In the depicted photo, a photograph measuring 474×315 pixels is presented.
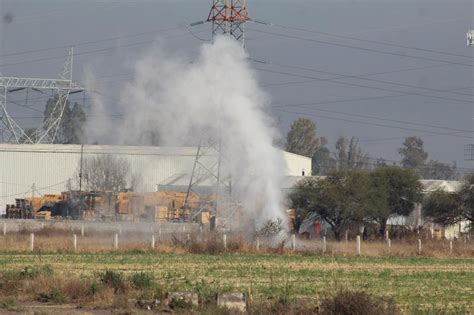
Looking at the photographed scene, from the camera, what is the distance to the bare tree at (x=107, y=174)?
94000 millimetres

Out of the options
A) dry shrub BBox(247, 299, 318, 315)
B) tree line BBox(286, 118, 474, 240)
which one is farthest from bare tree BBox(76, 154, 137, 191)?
dry shrub BBox(247, 299, 318, 315)

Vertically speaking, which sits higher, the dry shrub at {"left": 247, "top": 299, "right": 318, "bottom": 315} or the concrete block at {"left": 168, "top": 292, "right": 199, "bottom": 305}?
the concrete block at {"left": 168, "top": 292, "right": 199, "bottom": 305}

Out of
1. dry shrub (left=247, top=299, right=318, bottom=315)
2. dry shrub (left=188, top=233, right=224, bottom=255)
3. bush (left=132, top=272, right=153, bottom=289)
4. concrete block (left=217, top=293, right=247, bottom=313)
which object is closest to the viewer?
dry shrub (left=247, top=299, right=318, bottom=315)

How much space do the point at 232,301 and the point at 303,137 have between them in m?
163

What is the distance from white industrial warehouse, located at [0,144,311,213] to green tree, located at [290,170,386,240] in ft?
23.0

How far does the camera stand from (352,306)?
72.9 ft

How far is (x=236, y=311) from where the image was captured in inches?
922

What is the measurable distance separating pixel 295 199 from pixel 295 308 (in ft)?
218

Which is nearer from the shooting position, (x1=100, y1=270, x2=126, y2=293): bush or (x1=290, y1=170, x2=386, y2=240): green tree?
(x1=100, y1=270, x2=126, y2=293): bush

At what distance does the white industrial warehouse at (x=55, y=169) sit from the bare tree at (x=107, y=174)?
865mm

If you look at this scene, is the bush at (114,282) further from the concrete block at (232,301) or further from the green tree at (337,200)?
the green tree at (337,200)

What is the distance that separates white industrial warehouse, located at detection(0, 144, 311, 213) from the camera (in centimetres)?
9976

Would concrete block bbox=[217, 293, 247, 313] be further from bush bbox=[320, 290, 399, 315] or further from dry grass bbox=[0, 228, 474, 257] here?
dry grass bbox=[0, 228, 474, 257]

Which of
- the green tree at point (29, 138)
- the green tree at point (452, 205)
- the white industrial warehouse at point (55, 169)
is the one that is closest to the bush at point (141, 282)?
the white industrial warehouse at point (55, 169)
